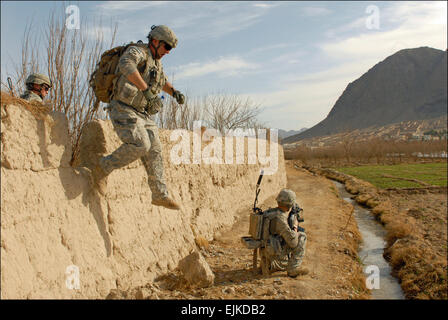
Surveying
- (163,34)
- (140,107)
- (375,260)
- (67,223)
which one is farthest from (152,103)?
(375,260)

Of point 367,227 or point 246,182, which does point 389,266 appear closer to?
point 367,227

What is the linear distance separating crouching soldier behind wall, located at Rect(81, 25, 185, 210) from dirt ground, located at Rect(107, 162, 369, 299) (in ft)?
2.98

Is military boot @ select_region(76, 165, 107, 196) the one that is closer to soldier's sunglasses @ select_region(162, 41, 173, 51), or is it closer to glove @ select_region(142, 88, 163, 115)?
glove @ select_region(142, 88, 163, 115)

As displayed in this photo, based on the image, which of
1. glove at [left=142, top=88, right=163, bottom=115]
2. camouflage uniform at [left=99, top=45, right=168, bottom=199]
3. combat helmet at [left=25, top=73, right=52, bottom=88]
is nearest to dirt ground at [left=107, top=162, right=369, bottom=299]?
camouflage uniform at [left=99, top=45, right=168, bottom=199]

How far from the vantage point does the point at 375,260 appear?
7.92m

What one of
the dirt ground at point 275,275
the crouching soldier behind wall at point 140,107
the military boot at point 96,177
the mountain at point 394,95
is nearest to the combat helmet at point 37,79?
the crouching soldier behind wall at point 140,107

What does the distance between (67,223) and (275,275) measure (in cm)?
283

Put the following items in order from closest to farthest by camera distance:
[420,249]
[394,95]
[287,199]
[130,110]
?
1. [130,110]
2. [287,199]
3. [420,249]
4. [394,95]

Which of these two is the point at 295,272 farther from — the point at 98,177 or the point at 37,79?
the point at 37,79

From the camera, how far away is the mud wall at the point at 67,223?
235 cm

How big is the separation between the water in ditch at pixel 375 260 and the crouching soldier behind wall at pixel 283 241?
233cm

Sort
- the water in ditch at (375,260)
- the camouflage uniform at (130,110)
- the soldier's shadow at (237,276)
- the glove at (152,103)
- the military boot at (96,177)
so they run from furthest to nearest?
the water in ditch at (375,260), the soldier's shadow at (237,276), the glove at (152,103), the military boot at (96,177), the camouflage uniform at (130,110)

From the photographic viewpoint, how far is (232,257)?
5.29 meters

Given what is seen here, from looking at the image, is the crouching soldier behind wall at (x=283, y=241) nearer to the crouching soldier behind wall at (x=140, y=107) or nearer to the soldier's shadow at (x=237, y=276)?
the soldier's shadow at (x=237, y=276)
